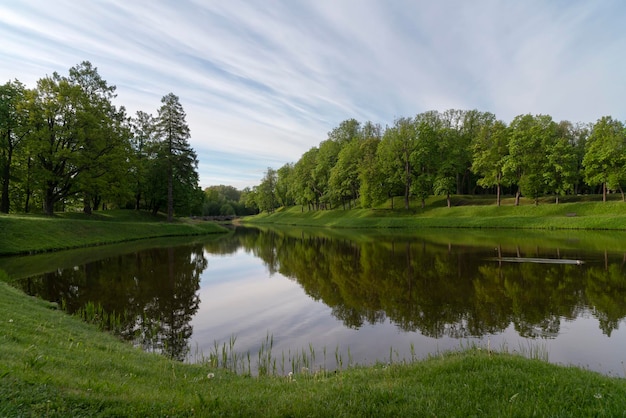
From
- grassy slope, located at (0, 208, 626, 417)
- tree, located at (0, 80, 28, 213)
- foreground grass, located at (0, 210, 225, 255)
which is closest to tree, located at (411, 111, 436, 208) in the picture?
foreground grass, located at (0, 210, 225, 255)

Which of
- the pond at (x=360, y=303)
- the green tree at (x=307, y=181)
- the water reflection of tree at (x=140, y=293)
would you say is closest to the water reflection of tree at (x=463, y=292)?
the pond at (x=360, y=303)

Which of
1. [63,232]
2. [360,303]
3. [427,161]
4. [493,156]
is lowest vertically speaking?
[360,303]

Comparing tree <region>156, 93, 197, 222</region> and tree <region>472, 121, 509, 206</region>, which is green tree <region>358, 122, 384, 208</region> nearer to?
tree <region>472, 121, 509, 206</region>

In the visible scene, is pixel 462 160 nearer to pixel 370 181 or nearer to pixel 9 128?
pixel 370 181

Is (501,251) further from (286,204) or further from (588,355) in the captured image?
(286,204)

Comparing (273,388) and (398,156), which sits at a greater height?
(398,156)

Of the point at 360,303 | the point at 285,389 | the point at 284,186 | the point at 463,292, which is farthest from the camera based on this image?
the point at 284,186

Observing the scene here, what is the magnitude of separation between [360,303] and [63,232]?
99.1 feet

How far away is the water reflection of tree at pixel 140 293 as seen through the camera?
424 inches

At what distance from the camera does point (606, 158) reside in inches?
1868

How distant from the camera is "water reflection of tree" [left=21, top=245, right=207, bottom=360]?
35.3 ft

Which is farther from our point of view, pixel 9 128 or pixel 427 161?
pixel 427 161

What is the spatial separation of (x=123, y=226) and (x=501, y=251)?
38857 mm

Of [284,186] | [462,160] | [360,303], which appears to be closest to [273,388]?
[360,303]
